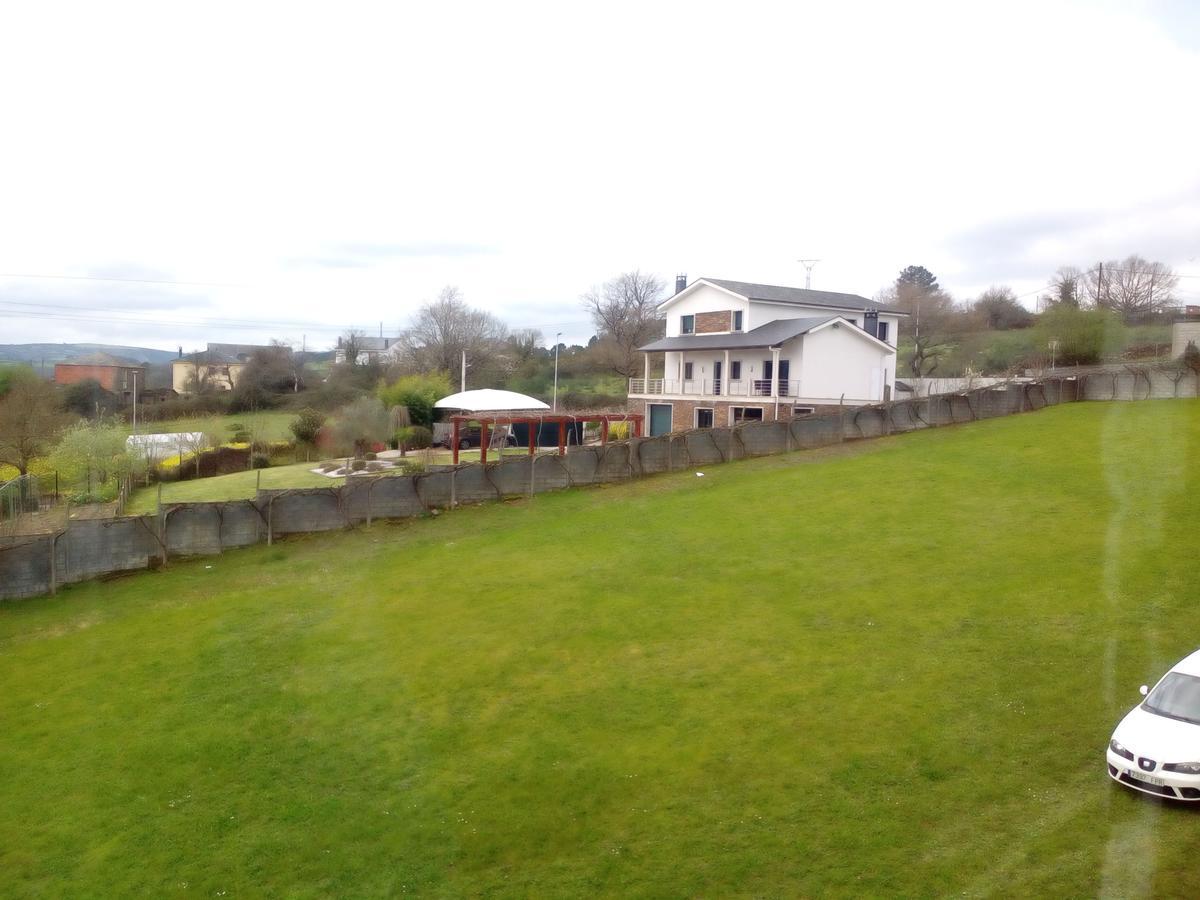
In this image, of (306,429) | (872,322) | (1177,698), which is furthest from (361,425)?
(1177,698)

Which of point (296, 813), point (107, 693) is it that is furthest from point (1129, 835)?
point (107, 693)

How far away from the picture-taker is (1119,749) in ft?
30.9

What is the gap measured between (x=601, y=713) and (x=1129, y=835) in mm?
6729

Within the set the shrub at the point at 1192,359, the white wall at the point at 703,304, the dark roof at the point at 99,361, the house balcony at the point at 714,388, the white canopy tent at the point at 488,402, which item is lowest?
the white canopy tent at the point at 488,402

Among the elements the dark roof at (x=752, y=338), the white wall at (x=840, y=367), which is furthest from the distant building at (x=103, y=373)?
the white wall at (x=840, y=367)

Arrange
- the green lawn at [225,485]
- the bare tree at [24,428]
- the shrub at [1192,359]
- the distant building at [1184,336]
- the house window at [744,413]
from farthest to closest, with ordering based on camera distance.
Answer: the distant building at [1184,336] → the house window at [744,413] → the bare tree at [24,428] → the shrub at [1192,359] → the green lawn at [225,485]

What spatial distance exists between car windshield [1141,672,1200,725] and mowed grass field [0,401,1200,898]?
981 millimetres

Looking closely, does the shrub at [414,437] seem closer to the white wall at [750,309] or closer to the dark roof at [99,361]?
the white wall at [750,309]

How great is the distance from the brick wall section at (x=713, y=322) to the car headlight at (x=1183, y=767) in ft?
120

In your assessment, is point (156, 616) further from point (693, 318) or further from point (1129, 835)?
point (693, 318)

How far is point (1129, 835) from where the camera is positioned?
8617mm

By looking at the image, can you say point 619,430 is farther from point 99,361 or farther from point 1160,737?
point 99,361

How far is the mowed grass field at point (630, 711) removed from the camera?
31.0 feet

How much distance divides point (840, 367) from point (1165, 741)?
32864 mm
